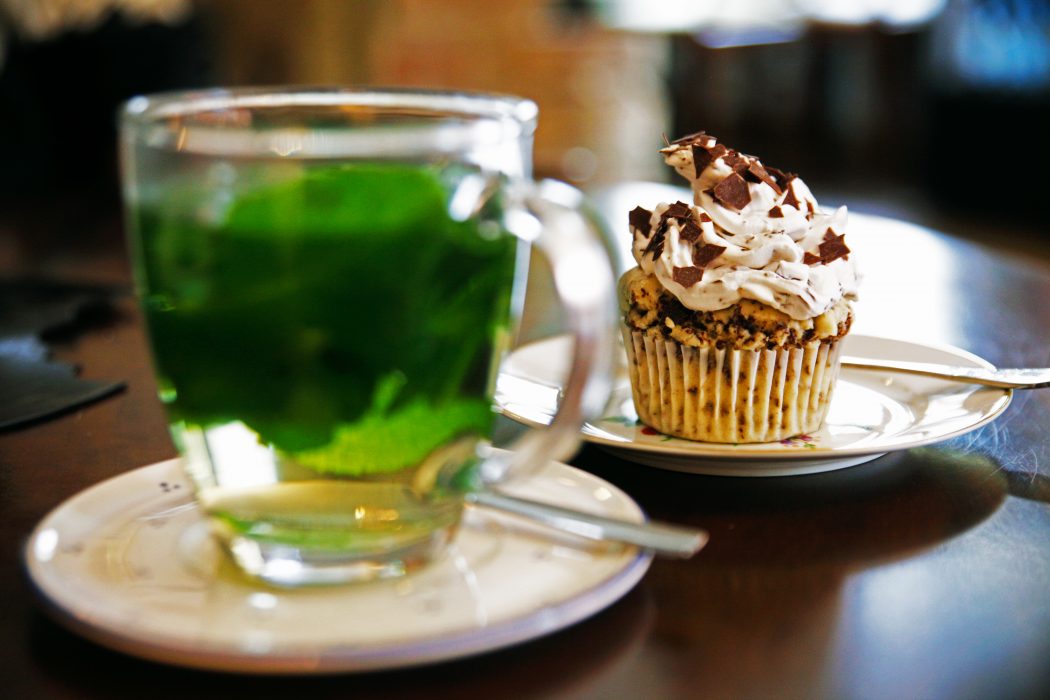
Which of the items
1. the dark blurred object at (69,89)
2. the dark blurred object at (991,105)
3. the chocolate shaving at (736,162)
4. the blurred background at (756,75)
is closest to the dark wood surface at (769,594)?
the chocolate shaving at (736,162)

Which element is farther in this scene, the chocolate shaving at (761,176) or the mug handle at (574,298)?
the chocolate shaving at (761,176)

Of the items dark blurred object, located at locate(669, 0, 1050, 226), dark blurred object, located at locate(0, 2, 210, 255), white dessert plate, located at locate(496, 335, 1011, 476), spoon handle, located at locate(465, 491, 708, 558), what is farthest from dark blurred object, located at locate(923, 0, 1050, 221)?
spoon handle, located at locate(465, 491, 708, 558)

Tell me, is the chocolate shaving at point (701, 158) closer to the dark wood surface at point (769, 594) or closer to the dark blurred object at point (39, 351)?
the dark wood surface at point (769, 594)

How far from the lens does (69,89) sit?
9.22ft

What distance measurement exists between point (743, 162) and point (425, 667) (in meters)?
0.51

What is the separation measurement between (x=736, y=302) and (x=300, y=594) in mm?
439

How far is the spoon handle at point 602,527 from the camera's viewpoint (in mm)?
586

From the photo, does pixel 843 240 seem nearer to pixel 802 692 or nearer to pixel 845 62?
pixel 802 692

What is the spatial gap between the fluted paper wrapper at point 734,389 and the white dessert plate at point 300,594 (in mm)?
213

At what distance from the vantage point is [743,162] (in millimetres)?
903

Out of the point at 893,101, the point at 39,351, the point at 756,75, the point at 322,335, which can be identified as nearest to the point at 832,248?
the point at 322,335

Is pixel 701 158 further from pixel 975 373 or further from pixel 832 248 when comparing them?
pixel 975 373

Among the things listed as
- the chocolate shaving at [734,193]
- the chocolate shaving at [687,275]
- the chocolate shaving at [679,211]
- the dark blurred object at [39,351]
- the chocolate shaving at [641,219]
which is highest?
the chocolate shaving at [734,193]

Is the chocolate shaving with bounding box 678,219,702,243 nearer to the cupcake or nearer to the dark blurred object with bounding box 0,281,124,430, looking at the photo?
the cupcake
